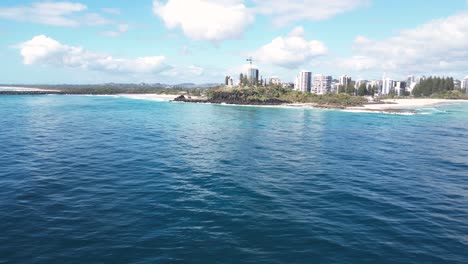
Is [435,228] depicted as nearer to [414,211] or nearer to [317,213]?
[414,211]

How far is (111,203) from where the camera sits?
28.8 meters

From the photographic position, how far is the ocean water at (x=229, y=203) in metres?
21.4

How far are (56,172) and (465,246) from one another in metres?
36.6

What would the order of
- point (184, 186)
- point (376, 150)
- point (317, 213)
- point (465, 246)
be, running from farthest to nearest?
1. point (376, 150)
2. point (184, 186)
3. point (317, 213)
4. point (465, 246)

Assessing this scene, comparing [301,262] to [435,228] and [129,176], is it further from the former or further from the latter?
[129,176]

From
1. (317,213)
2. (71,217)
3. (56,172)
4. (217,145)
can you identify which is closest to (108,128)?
(217,145)

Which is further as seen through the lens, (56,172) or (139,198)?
(56,172)

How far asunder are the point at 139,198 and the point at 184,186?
205 inches

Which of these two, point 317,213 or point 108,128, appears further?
point 108,128

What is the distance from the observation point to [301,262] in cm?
2038

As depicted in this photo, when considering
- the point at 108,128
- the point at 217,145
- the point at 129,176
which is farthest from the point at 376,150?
the point at 108,128

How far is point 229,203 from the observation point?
29.6m

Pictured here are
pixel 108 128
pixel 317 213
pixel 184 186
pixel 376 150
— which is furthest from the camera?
pixel 108 128

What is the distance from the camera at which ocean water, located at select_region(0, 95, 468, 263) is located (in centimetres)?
2142
